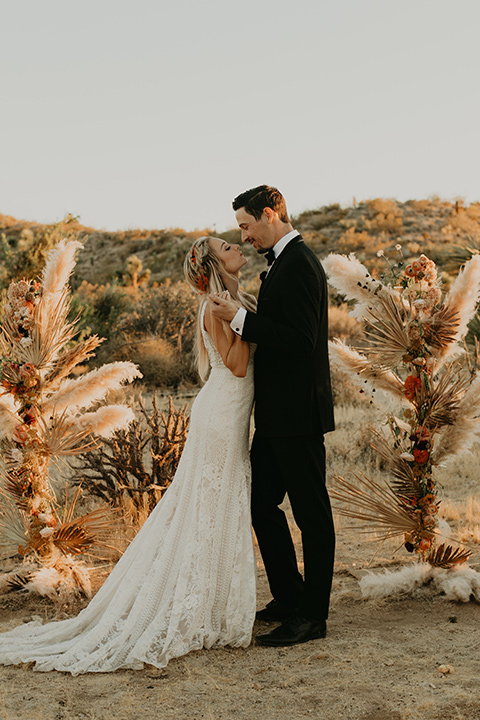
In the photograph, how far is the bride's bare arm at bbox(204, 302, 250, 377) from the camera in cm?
392

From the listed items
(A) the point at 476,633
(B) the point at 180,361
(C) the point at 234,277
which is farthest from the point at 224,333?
(B) the point at 180,361

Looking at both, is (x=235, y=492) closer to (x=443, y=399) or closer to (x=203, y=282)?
(x=203, y=282)

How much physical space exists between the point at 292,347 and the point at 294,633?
1603 millimetres

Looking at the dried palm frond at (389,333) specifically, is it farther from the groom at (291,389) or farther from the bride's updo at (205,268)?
the bride's updo at (205,268)

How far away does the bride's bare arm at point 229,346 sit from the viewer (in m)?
3.92

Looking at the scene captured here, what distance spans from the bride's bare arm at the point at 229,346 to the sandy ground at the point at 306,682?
1559 mm

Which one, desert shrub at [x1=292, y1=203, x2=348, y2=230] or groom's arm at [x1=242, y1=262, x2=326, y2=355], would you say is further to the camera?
desert shrub at [x1=292, y1=203, x2=348, y2=230]

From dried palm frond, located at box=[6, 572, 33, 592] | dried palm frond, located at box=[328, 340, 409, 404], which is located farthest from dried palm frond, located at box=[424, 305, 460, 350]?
dried palm frond, located at box=[6, 572, 33, 592]

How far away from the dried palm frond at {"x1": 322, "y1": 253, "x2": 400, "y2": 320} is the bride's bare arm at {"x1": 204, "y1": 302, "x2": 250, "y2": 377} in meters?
1.01

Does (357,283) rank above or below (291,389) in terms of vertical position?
above

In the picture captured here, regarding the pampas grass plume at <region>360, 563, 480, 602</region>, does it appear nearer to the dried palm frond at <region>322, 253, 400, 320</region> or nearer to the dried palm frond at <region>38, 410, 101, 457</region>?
the dried palm frond at <region>322, 253, 400, 320</region>

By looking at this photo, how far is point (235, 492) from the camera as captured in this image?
4.05 m

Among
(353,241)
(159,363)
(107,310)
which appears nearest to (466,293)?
(159,363)

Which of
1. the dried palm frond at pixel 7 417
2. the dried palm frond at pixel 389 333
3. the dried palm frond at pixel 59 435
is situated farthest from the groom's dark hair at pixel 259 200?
the dried palm frond at pixel 7 417
